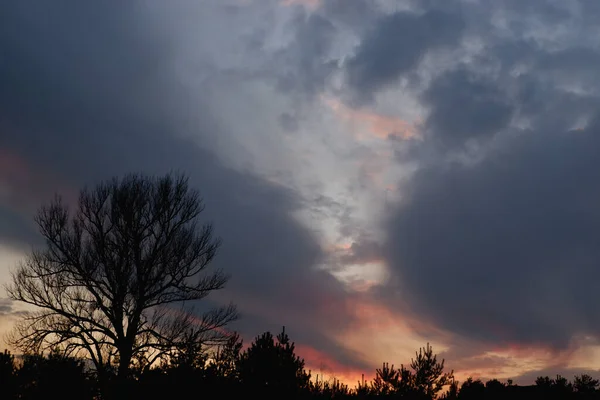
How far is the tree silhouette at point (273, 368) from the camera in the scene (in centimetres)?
1896

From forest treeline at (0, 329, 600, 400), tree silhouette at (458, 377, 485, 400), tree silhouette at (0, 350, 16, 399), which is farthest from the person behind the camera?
tree silhouette at (458, 377, 485, 400)

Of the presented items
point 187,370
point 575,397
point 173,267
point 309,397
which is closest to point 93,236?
point 173,267

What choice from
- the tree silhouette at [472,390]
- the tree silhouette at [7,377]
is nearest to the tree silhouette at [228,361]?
the tree silhouette at [7,377]

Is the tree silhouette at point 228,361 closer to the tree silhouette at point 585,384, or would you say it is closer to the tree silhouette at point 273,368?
the tree silhouette at point 273,368

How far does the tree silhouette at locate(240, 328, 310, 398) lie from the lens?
746 inches

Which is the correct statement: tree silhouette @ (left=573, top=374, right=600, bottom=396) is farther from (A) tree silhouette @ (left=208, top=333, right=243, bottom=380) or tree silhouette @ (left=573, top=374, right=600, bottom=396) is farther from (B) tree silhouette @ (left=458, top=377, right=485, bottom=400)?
(A) tree silhouette @ (left=208, top=333, right=243, bottom=380)

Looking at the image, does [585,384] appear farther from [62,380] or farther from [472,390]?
[62,380]

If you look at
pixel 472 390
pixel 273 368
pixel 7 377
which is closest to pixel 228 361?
pixel 273 368

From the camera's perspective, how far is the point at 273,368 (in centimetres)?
1989

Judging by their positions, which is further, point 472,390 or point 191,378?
point 472,390

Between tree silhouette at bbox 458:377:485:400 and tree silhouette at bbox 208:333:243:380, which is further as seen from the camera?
tree silhouette at bbox 458:377:485:400

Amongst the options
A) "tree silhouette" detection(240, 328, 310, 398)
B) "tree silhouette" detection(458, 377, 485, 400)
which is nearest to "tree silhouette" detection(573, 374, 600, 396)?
"tree silhouette" detection(458, 377, 485, 400)

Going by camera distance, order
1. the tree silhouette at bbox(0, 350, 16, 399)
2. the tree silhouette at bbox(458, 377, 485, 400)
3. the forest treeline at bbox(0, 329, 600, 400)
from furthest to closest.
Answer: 1. the tree silhouette at bbox(458, 377, 485, 400)
2. the tree silhouette at bbox(0, 350, 16, 399)
3. the forest treeline at bbox(0, 329, 600, 400)

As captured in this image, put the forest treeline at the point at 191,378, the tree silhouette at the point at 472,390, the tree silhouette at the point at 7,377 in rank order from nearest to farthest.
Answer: the forest treeline at the point at 191,378, the tree silhouette at the point at 7,377, the tree silhouette at the point at 472,390
